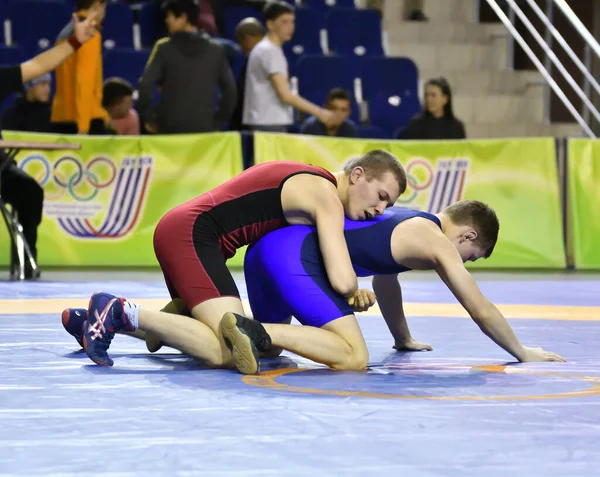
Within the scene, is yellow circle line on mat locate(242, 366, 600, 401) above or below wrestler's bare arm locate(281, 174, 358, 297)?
below

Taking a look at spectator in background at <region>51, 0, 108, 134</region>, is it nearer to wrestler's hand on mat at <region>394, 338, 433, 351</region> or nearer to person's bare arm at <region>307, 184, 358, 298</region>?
wrestler's hand on mat at <region>394, 338, 433, 351</region>

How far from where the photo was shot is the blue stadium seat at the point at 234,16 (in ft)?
35.5

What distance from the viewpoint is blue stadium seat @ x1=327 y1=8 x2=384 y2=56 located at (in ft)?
36.9

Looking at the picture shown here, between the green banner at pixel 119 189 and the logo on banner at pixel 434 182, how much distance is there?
1388 mm

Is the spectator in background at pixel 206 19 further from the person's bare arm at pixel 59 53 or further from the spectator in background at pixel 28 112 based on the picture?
the person's bare arm at pixel 59 53

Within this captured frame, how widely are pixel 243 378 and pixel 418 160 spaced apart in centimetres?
554

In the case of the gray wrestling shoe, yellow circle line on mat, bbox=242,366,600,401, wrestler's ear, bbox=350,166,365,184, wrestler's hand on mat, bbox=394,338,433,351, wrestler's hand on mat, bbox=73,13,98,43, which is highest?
wrestler's hand on mat, bbox=73,13,98,43

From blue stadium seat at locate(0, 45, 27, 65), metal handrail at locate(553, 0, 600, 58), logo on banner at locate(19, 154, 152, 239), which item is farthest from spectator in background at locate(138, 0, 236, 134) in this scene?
metal handrail at locate(553, 0, 600, 58)

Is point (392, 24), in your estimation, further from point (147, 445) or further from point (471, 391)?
point (147, 445)

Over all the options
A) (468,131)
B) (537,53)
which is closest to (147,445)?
(468,131)

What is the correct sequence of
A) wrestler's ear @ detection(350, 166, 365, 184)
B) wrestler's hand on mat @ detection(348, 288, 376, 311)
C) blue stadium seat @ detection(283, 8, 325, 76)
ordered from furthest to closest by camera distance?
blue stadium seat @ detection(283, 8, 325, 76) → wrestler's ear @ detection(350, 166, 365, 184) → wrestler's hand on mat @ detection(348, 288, 376, 311)

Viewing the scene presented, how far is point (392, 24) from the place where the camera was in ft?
39.9

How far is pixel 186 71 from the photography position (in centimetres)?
854

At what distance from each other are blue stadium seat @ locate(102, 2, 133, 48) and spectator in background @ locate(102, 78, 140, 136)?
1.70 meters
